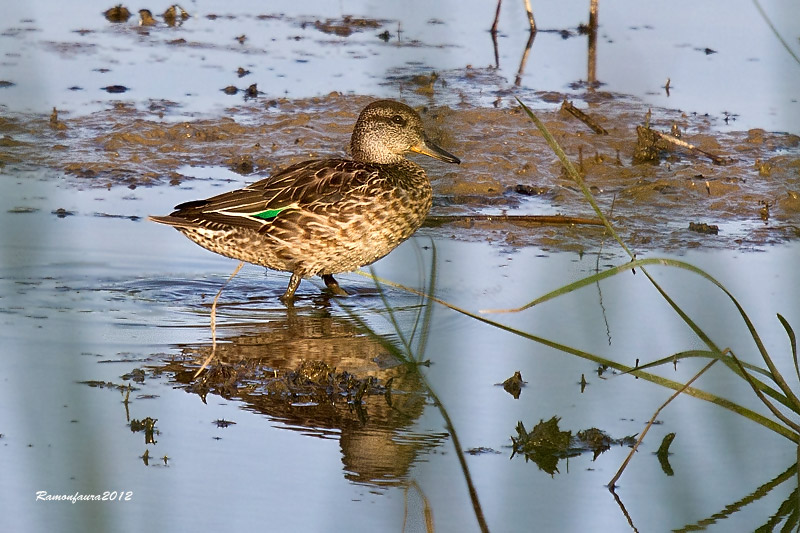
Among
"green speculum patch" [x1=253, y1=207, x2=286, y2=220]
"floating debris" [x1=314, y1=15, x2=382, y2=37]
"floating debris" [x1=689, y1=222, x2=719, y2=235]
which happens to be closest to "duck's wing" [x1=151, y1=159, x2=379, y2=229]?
"green speculum patch" [x1=253, y1=207, x2=286, y2=220]

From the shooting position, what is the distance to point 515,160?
8438 millimetres

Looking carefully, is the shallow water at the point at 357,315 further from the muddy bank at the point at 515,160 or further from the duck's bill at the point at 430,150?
the duck's bill at the point at 430,150

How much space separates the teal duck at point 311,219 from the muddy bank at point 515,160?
85 cm

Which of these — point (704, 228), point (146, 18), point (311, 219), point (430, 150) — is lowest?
point (704, 228)

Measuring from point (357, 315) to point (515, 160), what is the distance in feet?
9.16

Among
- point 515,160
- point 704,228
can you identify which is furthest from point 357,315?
point 515,160

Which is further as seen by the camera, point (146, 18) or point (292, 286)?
point (146, 18)

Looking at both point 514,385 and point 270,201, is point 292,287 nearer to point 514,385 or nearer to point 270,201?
point 270,201

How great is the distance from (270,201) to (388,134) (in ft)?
2.85

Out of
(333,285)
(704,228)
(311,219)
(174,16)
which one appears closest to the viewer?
(311,219)

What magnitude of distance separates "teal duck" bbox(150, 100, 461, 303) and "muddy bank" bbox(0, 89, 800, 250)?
2.79 feet

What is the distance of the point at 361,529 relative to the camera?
3.54m

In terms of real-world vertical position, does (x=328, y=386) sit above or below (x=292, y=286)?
above

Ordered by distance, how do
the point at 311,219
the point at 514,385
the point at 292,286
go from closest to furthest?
the point at 514,385, the point at 311,219, the point at 292,286
